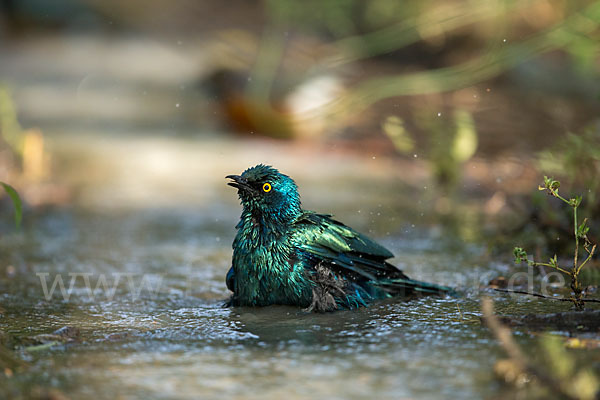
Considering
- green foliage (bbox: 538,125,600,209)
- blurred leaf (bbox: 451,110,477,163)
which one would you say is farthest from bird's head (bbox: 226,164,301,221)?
blurred leaf (bbox: 451,110,477,163)

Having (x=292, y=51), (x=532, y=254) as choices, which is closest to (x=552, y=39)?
(x=532, y=254)

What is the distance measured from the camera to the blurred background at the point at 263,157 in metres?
2.94

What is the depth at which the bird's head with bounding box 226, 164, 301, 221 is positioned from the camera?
145 inches

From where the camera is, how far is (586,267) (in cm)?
424

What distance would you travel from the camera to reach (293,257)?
11.7 ft

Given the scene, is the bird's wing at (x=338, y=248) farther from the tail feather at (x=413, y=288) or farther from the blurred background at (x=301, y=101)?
the blurred background at (x=301, y=101)

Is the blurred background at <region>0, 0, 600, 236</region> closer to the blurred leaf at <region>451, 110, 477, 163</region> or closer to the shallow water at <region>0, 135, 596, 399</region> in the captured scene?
the blurred leaf at <region>451, 110, 477, 163</region>

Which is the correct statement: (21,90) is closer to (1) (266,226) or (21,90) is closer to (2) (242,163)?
(2) (242,163)

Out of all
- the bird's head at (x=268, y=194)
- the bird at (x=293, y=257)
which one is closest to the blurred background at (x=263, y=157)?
the bird at (x=293, y=257)

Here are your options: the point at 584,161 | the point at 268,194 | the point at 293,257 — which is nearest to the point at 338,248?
the point at 293,257

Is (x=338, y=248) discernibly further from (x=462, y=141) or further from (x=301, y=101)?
(x=301, y=101)

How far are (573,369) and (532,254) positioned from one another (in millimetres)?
2367

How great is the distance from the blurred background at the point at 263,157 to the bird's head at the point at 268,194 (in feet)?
1.85

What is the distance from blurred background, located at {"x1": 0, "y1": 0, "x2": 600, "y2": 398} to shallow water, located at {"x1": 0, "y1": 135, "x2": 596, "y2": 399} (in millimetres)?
17
